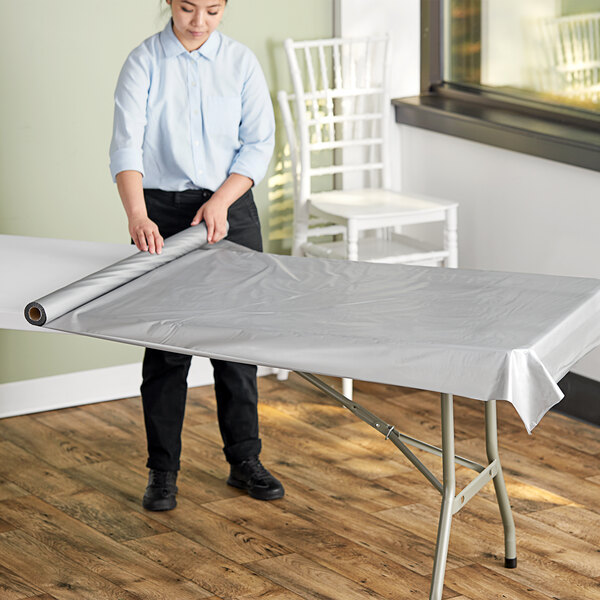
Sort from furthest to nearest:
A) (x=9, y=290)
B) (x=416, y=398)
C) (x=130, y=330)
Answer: (x=416, y=398), (x=9, y=290), (x=130, y=330)

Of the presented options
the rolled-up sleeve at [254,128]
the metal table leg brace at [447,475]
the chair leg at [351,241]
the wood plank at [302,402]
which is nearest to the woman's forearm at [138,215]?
the rolled-up sleeve at [254,128]

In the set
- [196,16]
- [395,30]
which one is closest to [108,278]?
[196,16]

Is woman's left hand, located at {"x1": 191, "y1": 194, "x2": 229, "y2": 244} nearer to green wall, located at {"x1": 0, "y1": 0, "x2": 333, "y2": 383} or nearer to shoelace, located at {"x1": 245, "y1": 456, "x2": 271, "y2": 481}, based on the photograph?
shoelace, located at {"x1": 245, "y1": 456, "x2": 271, "y2": 481}

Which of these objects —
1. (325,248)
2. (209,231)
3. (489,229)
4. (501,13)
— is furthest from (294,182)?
(209,231)

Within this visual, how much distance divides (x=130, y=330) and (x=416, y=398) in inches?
71.5

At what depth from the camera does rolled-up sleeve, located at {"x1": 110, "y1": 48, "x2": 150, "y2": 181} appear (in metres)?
2.63

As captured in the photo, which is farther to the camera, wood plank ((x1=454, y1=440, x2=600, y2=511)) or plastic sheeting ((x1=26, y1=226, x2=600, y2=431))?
wood plank ((x1=454, y1=440, x2=600, y2=511))

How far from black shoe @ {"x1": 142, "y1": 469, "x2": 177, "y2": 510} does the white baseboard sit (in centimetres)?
87

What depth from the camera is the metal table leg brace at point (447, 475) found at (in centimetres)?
215

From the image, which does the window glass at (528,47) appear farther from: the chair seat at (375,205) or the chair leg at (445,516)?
the chair leg at (445,516)

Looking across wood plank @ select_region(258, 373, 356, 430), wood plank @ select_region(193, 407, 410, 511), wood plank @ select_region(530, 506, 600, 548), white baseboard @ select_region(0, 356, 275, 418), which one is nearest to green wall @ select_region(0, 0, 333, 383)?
white baseboard @ select_region(0, 356, 275, 418)

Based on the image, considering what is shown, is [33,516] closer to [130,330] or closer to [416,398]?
[130,330]

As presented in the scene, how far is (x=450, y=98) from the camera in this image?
13.4ft

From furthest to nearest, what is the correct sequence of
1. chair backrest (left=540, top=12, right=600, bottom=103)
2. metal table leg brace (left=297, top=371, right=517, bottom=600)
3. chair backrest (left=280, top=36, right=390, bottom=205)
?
chair backrest (left=280, top=36, right=390, bottom=205) < chair backrest (left=540, top=12, right=600, bottom=103) < metal table leg brace (left=297, top=371, right=517, bottom=600)
